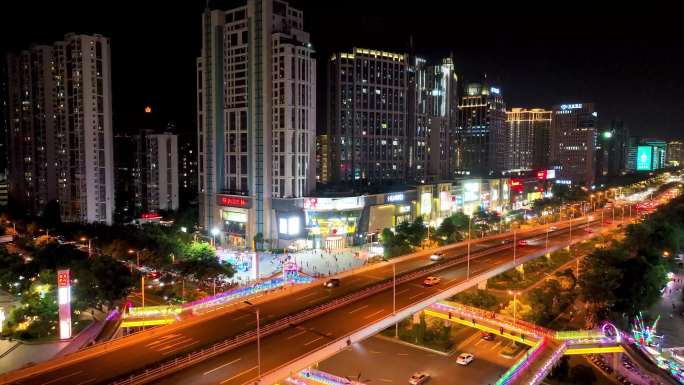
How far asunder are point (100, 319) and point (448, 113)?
90.0 metres

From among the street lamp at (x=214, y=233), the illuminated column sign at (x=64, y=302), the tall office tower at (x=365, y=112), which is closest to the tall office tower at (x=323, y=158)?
the tall office tower at (x=365, y=112)

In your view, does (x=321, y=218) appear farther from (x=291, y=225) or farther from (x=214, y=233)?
(x=214, y=233)

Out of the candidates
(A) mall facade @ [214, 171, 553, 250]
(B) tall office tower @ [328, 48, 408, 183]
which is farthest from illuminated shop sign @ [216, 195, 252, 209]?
(B) tall office tower @ [328, 48, 408, 183]

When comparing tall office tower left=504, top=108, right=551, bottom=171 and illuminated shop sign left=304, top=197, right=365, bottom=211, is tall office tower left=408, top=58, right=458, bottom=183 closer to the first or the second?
illuminated shop sign left=304, top=197, right=365, bottom=211

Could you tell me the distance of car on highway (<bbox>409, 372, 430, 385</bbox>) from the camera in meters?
33.1

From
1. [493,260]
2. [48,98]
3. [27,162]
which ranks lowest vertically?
[493,260]

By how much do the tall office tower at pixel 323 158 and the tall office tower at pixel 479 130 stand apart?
51138 mm

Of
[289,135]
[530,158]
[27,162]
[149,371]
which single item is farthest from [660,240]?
[530,158]

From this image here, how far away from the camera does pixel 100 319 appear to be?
132 feet

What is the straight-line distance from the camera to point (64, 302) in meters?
35.3

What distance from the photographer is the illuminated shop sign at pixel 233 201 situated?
70.4 metres

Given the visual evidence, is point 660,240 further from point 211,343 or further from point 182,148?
point 182,148

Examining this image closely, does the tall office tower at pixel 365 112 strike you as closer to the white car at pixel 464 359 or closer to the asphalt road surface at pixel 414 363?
the asphalt road surface at pixel 414 363

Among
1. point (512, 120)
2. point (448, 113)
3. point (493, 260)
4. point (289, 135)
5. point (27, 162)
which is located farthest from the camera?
point (512, 120)
